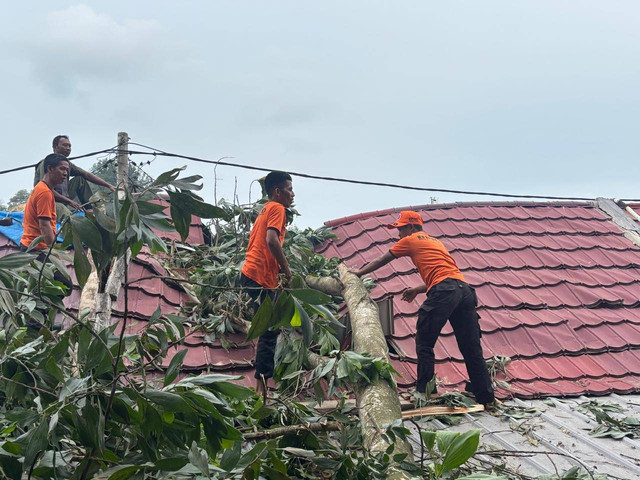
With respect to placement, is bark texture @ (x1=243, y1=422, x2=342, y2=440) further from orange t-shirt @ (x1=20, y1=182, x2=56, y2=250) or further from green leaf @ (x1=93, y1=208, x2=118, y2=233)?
orange t-shirt @ (x1=20, y1=182, x2=56, y2=250)

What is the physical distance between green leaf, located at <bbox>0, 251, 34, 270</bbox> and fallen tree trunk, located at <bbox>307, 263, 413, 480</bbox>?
1562 millimetres

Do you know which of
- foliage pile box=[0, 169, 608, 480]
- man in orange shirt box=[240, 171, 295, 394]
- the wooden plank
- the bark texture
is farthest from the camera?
man in orange shirt box=[240, 171, 295, 394]

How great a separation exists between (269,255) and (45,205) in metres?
1.68

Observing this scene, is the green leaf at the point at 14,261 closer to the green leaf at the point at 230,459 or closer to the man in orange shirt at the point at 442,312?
the green leaf at the point at 230,459

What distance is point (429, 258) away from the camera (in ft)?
15.3

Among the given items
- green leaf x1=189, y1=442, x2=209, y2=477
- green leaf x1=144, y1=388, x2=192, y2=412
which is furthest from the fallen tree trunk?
green leaf x1=144, y1=388, x2=192, y2=412

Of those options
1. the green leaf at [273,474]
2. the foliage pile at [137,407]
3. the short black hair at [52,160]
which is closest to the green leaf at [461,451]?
the foliage pile at [137,407]

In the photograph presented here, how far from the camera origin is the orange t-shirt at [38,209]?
4.55 metres

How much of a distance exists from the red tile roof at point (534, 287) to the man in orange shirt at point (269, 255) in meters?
1.04

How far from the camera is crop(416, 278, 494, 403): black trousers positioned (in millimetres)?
4164

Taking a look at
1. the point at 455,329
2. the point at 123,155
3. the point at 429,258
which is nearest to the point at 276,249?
the point at 429,258

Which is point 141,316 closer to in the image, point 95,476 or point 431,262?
point 431,262

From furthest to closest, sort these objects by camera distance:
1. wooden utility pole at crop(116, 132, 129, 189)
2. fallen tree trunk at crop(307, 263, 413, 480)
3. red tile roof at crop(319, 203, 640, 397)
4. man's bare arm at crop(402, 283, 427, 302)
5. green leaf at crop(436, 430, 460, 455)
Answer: wooden utility pole at crop(116, 132, 129, 189) < man's bare arm at crop(402, 283, 427, 302) < red tile roof at crop(319, 203, 640, 397) < fallen tree trunk at crop(307, 263, 413, 480) < green leaf at crop(436, 430, 460, 455)

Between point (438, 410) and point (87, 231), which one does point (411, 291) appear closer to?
point (438, 410)
